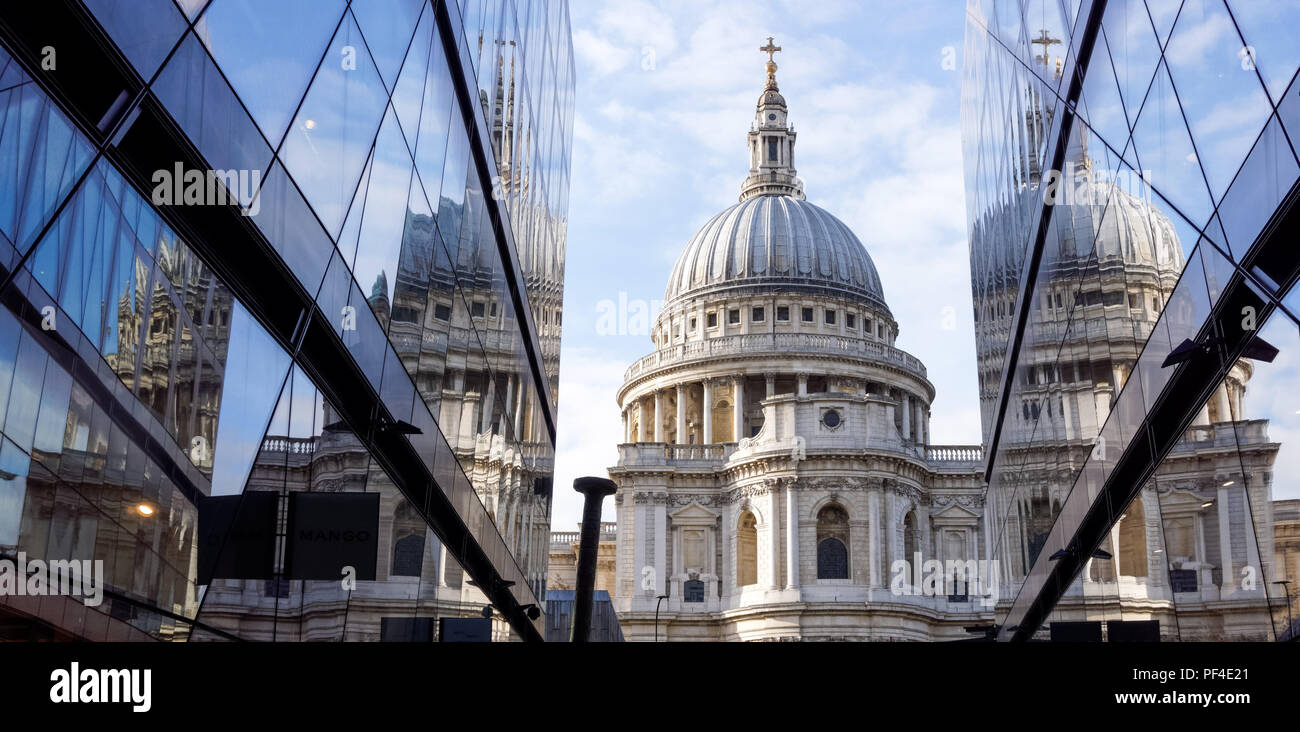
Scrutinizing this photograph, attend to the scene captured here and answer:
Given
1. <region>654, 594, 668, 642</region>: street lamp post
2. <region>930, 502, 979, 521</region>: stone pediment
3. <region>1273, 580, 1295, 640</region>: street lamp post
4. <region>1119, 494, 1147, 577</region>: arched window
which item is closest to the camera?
<region>1273, 580, 1295, 640</region>: street lamp post

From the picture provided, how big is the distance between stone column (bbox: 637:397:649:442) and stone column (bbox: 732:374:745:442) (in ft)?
26.5

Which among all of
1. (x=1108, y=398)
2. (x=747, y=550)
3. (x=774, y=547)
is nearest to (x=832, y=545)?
(x=774, y=547)

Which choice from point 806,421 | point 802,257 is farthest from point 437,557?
point 802,257

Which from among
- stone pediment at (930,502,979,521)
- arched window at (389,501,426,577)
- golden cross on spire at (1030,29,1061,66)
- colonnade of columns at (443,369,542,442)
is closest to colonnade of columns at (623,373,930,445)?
stone pediment at (930,502,979,521)

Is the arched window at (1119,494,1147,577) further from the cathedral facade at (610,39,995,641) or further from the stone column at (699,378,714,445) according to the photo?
the stone column at (699,378,714,445)

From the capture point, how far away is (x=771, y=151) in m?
123

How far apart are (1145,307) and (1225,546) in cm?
390

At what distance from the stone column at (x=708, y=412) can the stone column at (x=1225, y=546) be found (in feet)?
267

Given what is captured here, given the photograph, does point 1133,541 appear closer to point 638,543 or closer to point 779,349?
point 638,543

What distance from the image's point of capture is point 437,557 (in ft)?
58.5

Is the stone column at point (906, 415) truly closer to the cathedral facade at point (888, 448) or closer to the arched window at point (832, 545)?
the cathedral facade at point (888, 448)

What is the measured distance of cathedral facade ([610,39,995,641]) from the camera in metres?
79.3
